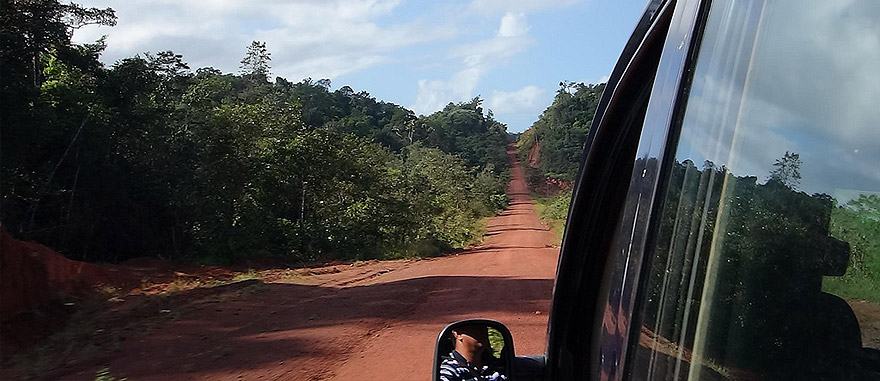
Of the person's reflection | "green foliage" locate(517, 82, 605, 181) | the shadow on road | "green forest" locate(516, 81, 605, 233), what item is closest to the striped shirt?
the person's reflection

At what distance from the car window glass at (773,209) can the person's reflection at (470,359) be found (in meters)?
0.58

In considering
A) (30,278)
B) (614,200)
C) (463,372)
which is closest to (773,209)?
(614,200)

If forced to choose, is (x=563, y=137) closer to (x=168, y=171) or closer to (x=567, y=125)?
(x=567, y=125)

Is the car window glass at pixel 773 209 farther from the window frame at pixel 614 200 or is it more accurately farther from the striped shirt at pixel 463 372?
the striped shirt at pixel 463 372

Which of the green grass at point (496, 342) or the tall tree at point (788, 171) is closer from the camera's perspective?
the tall tree at point (788, 171)

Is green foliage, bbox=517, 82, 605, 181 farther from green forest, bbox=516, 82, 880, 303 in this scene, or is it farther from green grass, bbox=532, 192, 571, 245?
green forest, bbox=516, 82, 880, 303

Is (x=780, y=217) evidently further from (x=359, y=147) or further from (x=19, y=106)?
(x=359, y=147)

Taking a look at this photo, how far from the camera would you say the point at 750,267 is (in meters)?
1.03

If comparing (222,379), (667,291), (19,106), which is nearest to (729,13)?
(667,291)

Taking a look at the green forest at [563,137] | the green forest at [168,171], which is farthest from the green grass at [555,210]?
the green forest at [168,171]

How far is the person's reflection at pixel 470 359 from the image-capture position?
170 centimetres

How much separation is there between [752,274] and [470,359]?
83 centimetres

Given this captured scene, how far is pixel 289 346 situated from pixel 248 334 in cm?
88

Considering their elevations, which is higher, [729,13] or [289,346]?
[729,13]
